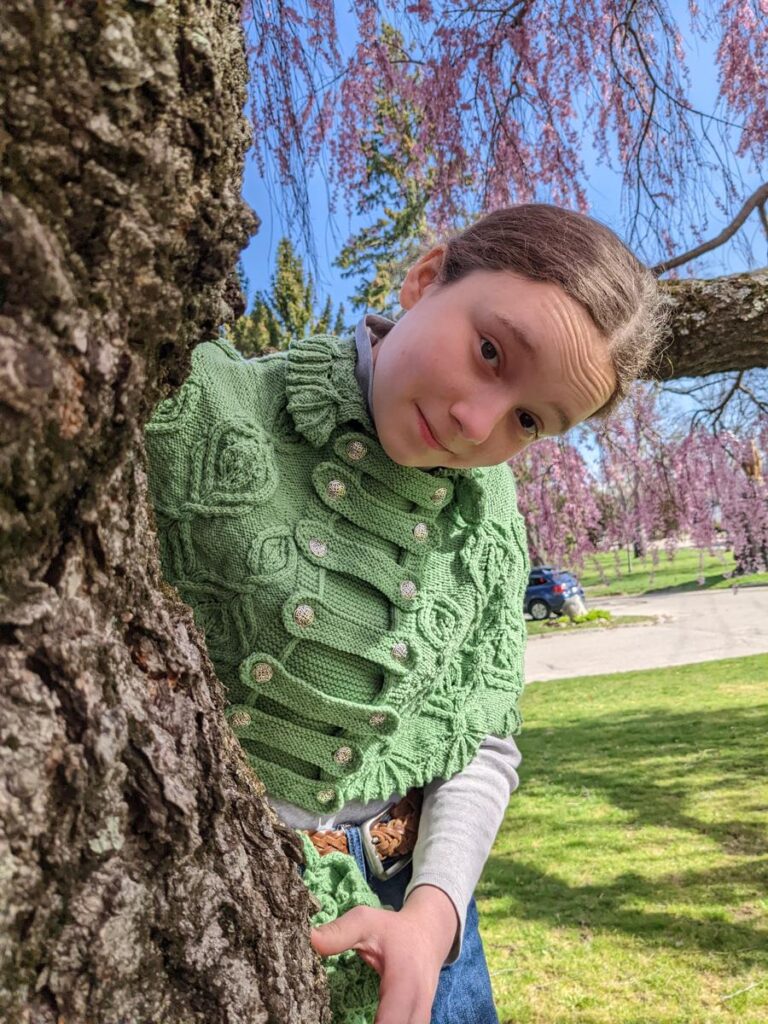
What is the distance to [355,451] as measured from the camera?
3.83 feet

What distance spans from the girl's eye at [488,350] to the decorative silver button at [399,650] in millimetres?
427

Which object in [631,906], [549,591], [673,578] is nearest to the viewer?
[631,906]

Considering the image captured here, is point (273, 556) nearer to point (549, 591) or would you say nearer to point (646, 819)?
point (646, 819)

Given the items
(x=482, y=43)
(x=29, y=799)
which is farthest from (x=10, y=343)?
(x=482, y=43)

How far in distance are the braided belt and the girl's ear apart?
2.68ft

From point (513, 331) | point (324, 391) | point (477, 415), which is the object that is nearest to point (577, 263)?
point (513, 331)

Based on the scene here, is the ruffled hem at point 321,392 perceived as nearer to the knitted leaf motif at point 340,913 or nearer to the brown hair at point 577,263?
the brown hair at point 577,263

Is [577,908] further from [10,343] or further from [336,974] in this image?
[10,343]

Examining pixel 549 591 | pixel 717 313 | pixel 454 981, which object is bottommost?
pixel 454 981

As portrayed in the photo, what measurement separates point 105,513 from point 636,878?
13.6 ft

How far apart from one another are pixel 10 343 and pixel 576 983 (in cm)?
344

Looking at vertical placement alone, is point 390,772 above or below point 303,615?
below

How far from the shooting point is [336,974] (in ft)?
3.23

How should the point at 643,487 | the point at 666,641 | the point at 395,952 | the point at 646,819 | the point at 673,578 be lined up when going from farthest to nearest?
1. the point at 673,578
2. the point at 666,641
3. the point at 643,487
4. the point at 646,819
5. the point at 395,952
